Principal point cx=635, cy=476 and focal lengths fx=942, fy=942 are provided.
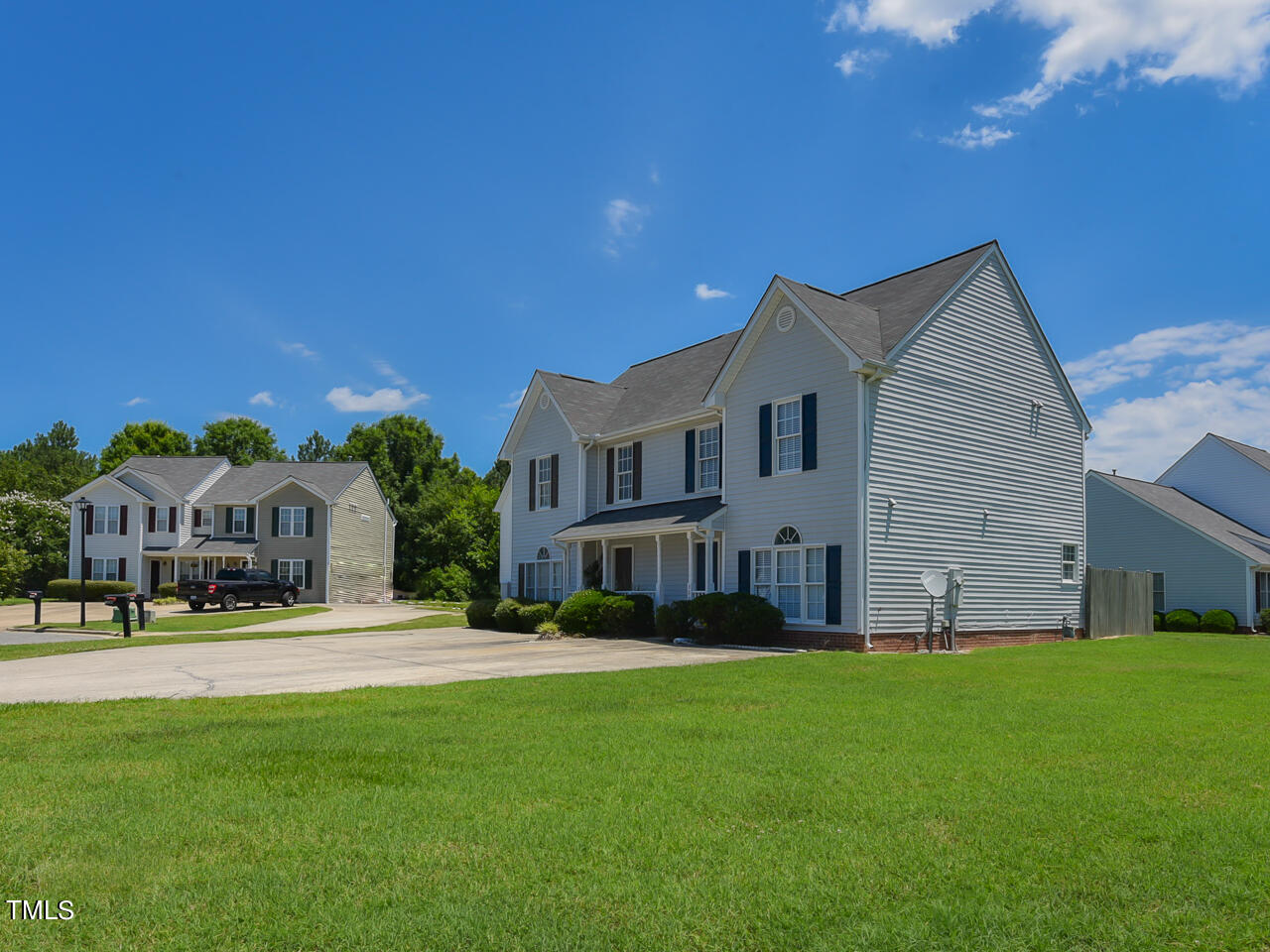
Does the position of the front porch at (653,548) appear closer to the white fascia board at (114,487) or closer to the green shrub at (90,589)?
the green shrub at (90,589)

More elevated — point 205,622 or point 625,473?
point 625,473

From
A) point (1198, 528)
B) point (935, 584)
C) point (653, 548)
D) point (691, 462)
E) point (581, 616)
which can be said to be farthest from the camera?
point (1198, 528)

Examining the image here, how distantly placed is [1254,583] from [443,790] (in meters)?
Answer: 35.2

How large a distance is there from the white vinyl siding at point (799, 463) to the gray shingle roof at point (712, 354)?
2.93 ft

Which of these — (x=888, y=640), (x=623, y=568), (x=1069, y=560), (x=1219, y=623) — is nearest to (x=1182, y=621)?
(x=1219, y=623)

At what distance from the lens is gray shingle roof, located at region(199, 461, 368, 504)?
52531 mm

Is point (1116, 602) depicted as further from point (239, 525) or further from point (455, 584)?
point (239, 525)

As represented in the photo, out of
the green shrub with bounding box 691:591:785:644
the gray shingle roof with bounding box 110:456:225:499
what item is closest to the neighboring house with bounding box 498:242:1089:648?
the green shrub with bounding box 691:591:785:644

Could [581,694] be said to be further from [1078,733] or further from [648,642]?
[648,642]

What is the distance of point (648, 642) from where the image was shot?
73.1 ft

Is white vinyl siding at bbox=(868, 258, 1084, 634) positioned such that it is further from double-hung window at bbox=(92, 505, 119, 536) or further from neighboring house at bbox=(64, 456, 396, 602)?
double-hung window at bbox=(92, 505, 119, 536)

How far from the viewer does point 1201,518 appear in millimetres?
36062

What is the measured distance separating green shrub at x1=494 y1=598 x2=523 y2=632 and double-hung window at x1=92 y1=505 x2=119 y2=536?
36511mm

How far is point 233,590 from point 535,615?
68.5 ft
